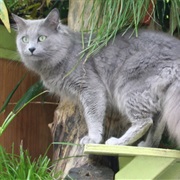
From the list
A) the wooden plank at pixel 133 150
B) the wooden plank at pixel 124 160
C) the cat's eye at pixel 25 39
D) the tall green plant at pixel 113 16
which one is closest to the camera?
the wooden plank at pixel 133 150

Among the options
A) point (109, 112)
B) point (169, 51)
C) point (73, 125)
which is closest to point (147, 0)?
point (169, 51)

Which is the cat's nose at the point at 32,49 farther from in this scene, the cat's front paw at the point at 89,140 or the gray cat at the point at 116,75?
the cat's front paw at the point at 89,140

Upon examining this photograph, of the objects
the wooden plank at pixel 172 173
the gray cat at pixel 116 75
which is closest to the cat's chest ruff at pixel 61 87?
the gray cat at pixel 116 75

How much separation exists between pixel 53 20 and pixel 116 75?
342 millimetres

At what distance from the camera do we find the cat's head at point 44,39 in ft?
6.23

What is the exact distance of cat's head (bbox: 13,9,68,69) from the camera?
6.23 feet

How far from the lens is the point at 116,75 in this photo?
72.4 inches

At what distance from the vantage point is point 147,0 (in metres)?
1.85

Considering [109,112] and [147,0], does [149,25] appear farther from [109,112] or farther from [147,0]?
[109,112]

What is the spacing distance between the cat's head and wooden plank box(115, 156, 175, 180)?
57 cm

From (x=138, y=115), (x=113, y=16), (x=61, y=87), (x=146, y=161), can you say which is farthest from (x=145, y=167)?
(x=113, y=16)

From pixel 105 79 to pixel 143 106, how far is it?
0.22 m

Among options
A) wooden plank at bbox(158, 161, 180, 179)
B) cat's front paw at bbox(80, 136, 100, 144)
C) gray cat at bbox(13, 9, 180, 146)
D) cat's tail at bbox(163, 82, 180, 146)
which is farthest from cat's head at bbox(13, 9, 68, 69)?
wooden plank at bbox(158, 161, 180, 179)

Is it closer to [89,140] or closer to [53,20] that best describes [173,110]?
[89,140]
